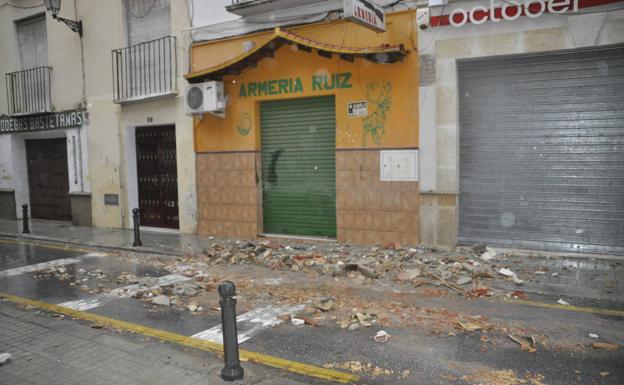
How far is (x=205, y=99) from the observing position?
11680 millimetres

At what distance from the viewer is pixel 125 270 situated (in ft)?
30.3

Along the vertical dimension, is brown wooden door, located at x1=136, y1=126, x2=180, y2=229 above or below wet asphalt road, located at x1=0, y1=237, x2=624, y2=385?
above

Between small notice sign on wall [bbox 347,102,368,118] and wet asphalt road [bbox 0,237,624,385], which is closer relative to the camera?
wet asphalt road [bbox 0,237,624,385]

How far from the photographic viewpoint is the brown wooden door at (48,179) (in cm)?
1666

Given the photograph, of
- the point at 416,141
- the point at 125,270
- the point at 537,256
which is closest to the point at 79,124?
the point at 125,270

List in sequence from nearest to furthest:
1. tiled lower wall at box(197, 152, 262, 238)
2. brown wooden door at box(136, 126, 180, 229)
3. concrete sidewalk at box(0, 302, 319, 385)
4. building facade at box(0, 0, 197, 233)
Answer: concrete sidewalk at box(0, 302, 319, 385) → tiled lower wall at box(197, 152, 262, 238) → building facade at box(0, 0, 197, 233) → brown wooden door at box(136, 126, 180, 229)

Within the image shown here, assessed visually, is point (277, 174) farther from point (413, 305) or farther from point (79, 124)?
point (79, 124)

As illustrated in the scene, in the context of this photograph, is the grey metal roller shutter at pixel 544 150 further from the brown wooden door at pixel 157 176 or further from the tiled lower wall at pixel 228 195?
the brown wooden door at pixel 157 176

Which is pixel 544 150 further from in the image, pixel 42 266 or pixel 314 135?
pixel 42 266

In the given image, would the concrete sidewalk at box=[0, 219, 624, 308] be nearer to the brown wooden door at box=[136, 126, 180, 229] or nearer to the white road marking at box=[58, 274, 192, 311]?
the brown wooden door at box=[136, 126, 180, 229]

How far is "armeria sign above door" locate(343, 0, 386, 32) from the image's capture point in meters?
7.98

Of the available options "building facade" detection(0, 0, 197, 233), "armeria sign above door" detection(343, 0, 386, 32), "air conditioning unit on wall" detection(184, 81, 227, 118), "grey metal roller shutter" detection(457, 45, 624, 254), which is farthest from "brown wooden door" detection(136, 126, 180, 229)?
"grey metal roller shutter" detection(457, 45, 624, 254)

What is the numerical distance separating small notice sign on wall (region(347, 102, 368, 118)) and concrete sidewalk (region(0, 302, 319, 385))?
6.42m

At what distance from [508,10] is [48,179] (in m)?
15.6
